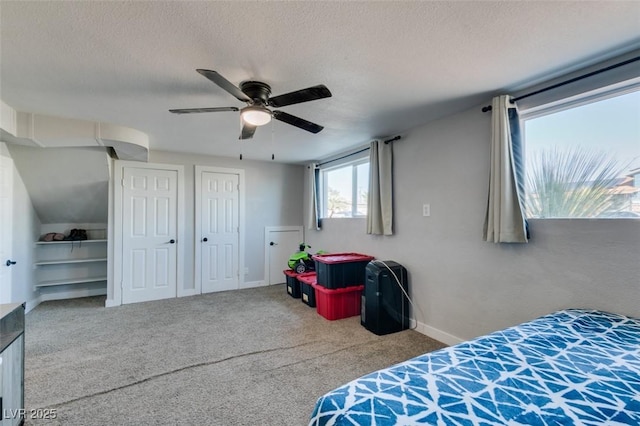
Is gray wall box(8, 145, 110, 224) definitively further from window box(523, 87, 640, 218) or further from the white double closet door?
window box(523, 87, 640, 218)

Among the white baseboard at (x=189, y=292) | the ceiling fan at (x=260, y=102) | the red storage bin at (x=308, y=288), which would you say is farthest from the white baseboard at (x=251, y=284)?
the ceiling fan at (x=260, y=102)

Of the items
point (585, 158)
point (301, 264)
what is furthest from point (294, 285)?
point (585, 158)

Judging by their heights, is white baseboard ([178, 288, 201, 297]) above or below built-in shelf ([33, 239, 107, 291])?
below

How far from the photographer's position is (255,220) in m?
5.30

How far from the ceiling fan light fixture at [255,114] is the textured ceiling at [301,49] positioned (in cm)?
24

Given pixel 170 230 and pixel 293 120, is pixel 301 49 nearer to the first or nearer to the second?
pixel 293 120

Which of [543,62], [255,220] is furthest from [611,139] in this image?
[255,220]

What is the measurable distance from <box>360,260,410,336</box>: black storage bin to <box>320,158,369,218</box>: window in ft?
4.02

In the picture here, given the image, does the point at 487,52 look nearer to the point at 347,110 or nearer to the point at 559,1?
the point at 559,1

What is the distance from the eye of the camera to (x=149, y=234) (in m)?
4.39

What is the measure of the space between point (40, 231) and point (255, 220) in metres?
3.28

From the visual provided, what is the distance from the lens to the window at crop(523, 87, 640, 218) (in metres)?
1.85

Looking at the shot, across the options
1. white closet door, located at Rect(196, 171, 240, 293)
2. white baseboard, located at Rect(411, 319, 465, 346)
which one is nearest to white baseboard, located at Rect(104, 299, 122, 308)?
white closet door, located at Rect(196, 171, 240, 293)

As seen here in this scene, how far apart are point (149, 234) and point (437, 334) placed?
4.21 metres
